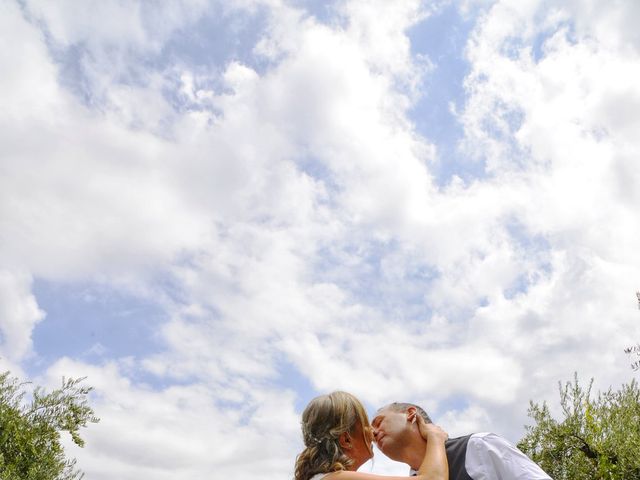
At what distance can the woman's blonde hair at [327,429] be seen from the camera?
3895 millimetres

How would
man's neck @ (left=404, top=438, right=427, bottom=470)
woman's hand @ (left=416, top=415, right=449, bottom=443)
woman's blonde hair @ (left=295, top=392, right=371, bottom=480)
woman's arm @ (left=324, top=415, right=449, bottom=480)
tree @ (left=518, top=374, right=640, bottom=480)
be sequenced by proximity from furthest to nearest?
tree @ (left=518, top=374, right=640, bottom=480)
man's neck @ (left=404, top=438, right=427, bottom=470)
woman's hand @ (left=416, top=415, right=449, bottom=443)
woman's blonde hair @ (left=295, top=392, right=371, bottom=480)
woman's arm @ (left=324, top=415, right=449, bottom=480)

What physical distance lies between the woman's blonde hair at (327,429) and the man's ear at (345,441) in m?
0.02

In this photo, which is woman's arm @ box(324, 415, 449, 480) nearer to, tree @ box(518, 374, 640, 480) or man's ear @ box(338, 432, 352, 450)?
man's ear @ box(338, 432, 352, 450)

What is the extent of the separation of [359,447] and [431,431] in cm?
54

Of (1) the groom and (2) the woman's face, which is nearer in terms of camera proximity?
(1) the groom

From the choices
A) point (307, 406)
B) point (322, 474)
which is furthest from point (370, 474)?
point (307, 406)

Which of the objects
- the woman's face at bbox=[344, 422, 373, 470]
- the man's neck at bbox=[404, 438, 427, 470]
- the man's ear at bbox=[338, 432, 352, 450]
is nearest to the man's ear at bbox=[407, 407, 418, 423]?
the man's neck at bbox=[404, 438, 427, 470]

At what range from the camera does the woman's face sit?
13.1 feet

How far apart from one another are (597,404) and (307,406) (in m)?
20.3

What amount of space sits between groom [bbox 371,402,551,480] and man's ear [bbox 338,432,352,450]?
32 centimetres

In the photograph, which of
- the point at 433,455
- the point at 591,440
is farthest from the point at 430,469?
the point at 591,440

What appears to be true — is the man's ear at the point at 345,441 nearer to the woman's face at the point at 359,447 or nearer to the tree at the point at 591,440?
the woman's face at the point at 359,447

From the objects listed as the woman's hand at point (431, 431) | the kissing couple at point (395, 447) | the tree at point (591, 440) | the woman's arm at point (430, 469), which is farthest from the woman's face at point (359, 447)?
the tree at point (591, 440)

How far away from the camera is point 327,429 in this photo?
3.98 metres
